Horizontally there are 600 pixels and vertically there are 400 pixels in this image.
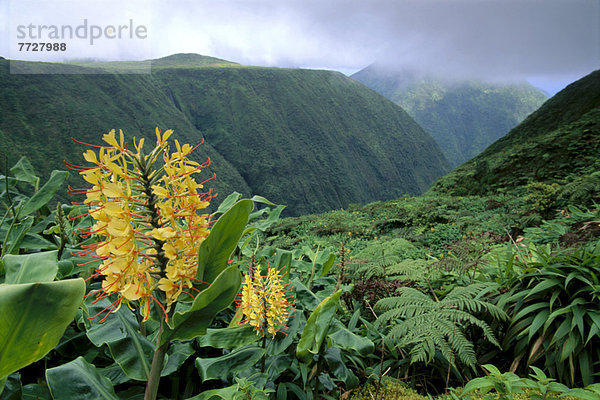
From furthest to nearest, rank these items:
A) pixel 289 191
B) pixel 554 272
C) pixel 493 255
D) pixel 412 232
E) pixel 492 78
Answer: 1. pixel 492 78
2. pixel 289 191
3. pixel 412 232
4. pixel 493 255
5. pixel 554 272

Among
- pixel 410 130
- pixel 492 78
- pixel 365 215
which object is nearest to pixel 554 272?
pixel 365 215

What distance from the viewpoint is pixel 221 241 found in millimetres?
835

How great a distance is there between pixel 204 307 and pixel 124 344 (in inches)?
19.0

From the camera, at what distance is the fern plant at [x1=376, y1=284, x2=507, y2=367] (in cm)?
165

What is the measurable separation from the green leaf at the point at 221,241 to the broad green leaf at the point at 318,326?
1.57 ft

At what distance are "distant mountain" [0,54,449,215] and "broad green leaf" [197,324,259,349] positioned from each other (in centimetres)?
3773

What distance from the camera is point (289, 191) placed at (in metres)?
56.3

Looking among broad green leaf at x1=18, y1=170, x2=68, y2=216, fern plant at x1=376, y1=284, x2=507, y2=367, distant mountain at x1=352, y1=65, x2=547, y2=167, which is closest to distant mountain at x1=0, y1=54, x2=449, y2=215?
distant mountain at x1=352, y1=65, x2=547, y2=167

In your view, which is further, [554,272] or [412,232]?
[412,232]

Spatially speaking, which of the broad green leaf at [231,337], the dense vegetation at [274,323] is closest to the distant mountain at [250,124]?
the dense vegetation at [274,323]

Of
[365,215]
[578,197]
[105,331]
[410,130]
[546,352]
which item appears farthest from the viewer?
[410,130]

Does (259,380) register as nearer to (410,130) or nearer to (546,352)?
(546,352)

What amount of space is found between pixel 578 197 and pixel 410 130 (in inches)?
3264

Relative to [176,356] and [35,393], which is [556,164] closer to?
[176,356]
